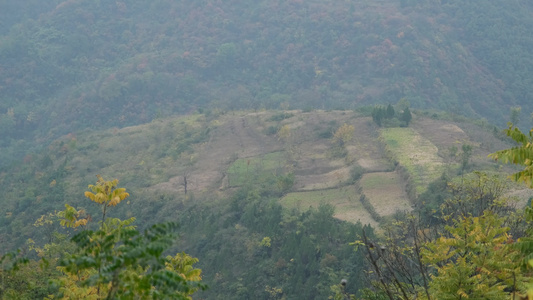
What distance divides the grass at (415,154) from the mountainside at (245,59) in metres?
38.8

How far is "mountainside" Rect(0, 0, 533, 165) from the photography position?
8700 cm

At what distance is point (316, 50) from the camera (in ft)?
331

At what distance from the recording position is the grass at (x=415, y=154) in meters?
35.8

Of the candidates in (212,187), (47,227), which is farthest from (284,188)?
(47,227)

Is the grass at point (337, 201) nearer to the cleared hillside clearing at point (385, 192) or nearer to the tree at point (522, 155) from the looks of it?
the cleared hillside clearing at point (385, 192)

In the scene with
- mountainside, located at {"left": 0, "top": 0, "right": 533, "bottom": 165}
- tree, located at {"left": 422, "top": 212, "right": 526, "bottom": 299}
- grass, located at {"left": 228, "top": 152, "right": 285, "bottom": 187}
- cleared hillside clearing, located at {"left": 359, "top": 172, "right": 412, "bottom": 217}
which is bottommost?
mountainside, located at {"left": 0, "top": 0, "right": 533, "bottom": 165}

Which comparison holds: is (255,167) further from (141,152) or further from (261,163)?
(141,152)

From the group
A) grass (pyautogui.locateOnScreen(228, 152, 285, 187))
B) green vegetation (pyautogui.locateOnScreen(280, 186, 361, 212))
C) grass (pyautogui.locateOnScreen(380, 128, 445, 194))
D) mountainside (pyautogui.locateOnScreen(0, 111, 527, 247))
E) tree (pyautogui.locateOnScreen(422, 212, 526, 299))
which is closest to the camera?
tree (pyautogui.locateOnScreen(422, 212, 526, 299))

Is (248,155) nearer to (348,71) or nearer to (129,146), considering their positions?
(129,146)

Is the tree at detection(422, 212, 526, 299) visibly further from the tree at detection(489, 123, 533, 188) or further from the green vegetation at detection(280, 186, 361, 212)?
the green vegetation at detection(280, 186, 361, 212)

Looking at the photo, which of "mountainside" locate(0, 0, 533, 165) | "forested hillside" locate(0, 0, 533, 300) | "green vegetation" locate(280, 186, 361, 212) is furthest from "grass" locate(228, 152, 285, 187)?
"mountainside" locate(0, 0, 533, 165)

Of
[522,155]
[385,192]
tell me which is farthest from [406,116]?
[522,155]

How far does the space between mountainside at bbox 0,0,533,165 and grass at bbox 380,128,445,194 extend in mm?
38791

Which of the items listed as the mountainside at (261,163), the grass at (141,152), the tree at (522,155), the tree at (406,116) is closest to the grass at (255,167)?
the mountainside at (261,163)
